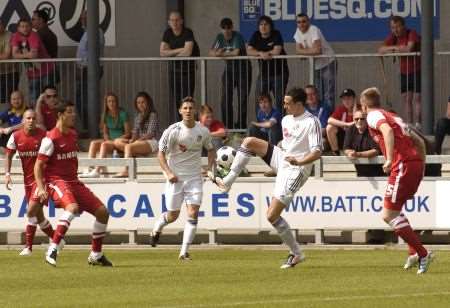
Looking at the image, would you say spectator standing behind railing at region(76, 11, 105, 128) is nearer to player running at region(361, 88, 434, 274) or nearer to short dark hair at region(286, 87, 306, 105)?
short dark hair at region(286, 87, 306, 105)

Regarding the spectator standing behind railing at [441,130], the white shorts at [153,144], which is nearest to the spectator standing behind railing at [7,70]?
the white shorts at [153,144]

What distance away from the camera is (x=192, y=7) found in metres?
26.2

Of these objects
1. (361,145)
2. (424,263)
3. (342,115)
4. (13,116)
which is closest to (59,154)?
(424,263)

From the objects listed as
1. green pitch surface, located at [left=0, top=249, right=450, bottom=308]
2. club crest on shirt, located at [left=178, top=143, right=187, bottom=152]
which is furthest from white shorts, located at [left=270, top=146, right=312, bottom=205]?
club crest on shirt, located at [left=178, top=143, right=187, bottom=152]

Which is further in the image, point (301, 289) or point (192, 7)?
point (192, 7)

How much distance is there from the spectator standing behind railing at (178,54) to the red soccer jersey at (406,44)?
2.92 metres

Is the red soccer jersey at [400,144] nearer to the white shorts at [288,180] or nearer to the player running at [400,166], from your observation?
the player running at [400,166]

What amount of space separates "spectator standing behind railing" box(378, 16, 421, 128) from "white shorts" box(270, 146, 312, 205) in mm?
5992

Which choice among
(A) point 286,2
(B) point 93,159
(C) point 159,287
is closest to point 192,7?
(A) point 286,2

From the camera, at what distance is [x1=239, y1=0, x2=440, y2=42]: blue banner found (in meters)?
25.2

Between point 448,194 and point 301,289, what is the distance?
225 inches

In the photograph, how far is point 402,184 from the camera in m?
16.4

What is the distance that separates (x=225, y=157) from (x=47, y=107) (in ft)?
12.9

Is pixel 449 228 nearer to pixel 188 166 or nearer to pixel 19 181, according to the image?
pixel 188 166
